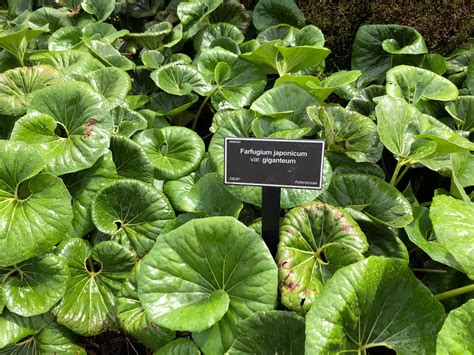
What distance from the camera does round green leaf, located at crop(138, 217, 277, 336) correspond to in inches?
59.4

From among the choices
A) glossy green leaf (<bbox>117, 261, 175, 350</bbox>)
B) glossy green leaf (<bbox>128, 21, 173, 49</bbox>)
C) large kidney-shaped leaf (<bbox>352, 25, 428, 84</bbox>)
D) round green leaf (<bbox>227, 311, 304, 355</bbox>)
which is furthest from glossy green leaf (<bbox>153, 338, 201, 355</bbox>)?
glossy green leaf (<bbox>128, 21, 173, 49</bbox>)

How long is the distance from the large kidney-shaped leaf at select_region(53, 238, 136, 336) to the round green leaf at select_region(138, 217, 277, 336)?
388 mm

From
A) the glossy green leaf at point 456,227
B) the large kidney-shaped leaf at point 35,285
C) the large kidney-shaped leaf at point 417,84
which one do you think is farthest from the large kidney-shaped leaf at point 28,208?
the large kidney-shaped leaf at point 417,84

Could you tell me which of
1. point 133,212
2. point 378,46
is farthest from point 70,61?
point 378,46

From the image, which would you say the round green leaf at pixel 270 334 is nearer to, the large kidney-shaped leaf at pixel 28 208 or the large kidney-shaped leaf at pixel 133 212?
the large kidney-shaped leaf at pixel 133 212

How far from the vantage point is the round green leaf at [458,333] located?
121cm

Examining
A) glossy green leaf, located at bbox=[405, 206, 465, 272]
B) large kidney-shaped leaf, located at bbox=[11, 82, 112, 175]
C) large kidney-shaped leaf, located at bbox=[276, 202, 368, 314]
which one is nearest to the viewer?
large kidney-shaped leaf, located at bbox=[276, 202, 368, 314]

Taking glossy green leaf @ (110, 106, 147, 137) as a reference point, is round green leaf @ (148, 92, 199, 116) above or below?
below

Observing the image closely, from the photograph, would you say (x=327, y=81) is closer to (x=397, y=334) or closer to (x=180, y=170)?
(x=180, y=170)

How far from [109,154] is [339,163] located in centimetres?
104

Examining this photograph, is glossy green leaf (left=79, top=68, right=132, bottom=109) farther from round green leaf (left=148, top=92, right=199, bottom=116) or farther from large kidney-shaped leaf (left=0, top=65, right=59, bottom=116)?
round green leaf (left=148, top=92, right=199, bottom=116)

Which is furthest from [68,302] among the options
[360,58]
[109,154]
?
[360,58]

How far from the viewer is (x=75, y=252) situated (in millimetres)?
1891

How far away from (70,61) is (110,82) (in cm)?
46
